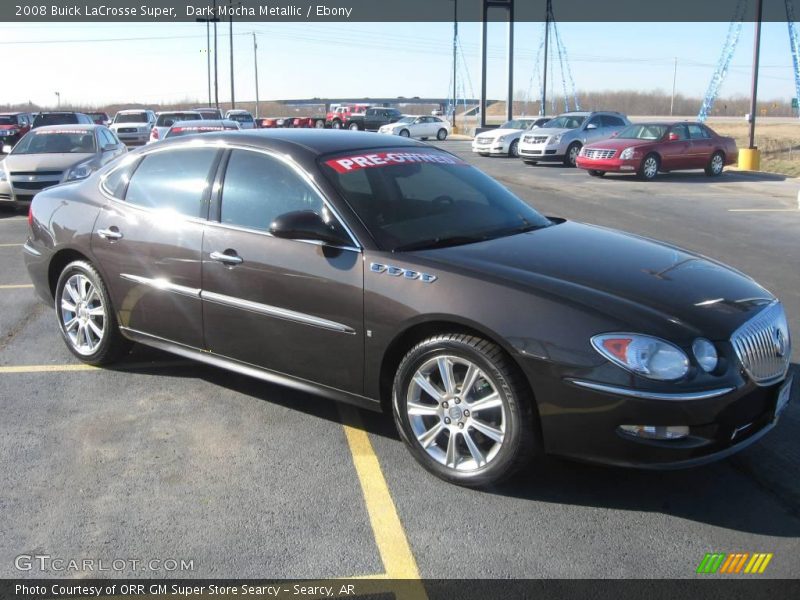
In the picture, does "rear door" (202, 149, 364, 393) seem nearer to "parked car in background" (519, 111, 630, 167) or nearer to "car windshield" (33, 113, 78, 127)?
"parked car in background" (519, 111, 630, 167)

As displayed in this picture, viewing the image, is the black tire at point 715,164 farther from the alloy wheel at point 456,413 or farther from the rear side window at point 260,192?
the alloy wheel at point 456,413

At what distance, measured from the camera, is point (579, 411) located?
130 inches

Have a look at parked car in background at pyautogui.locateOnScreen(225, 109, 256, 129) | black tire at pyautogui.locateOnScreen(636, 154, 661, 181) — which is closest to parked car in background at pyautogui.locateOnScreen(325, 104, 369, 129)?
parked car in background at pyautogui.locateOnScreen(225, 109, 256, 129)

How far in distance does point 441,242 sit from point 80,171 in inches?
454

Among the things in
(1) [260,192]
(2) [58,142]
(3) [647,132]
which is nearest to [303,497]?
(1) [260,192]

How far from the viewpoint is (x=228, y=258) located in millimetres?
4379

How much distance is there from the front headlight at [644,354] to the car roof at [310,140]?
2.04 meters

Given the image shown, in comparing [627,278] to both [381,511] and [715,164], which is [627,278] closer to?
[381,511]

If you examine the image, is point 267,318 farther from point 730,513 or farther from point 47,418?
point 730,513

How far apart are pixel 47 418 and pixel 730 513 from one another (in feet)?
12.1

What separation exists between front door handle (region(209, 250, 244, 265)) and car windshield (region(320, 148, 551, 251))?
27.2 inches

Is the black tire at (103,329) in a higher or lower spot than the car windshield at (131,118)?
lower

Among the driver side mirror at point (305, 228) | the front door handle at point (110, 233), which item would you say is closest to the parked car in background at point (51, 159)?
the front door handle at point (110, 233)

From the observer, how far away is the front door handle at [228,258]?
434 cm
